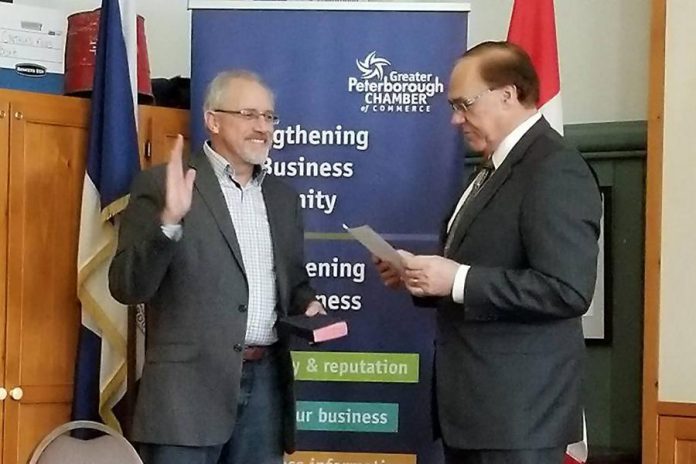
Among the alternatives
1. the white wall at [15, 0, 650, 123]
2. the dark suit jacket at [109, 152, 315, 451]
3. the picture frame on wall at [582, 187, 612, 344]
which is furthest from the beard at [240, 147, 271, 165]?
the picture frame on wall at [582, 187, 612, 344]

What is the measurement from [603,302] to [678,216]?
496 millimetres

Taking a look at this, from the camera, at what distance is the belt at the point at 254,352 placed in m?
2.51

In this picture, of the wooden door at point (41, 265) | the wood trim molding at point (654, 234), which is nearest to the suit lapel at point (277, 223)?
the wooden door at point (41, 265)

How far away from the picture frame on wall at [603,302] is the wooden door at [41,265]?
1675 millimetres


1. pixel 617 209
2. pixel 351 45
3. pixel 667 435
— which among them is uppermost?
pixel 351 45

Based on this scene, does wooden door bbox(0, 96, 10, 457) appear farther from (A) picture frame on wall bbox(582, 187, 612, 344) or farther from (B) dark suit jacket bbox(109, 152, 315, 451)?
(A) picture frame on wall bbox(582, 187, 612, 344)

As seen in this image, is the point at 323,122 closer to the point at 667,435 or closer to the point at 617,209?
the point at 617,209

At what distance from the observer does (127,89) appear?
9.97 feet

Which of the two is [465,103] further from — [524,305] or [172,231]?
[172,231]

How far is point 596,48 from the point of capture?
354 centimetres

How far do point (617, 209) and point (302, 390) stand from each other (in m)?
1.23

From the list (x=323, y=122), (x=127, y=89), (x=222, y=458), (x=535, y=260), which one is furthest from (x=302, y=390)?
(x=535, y=260)

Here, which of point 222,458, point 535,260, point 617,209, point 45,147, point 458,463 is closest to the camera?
point 535,260

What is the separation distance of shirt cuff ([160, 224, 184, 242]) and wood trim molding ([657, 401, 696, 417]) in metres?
1.60
